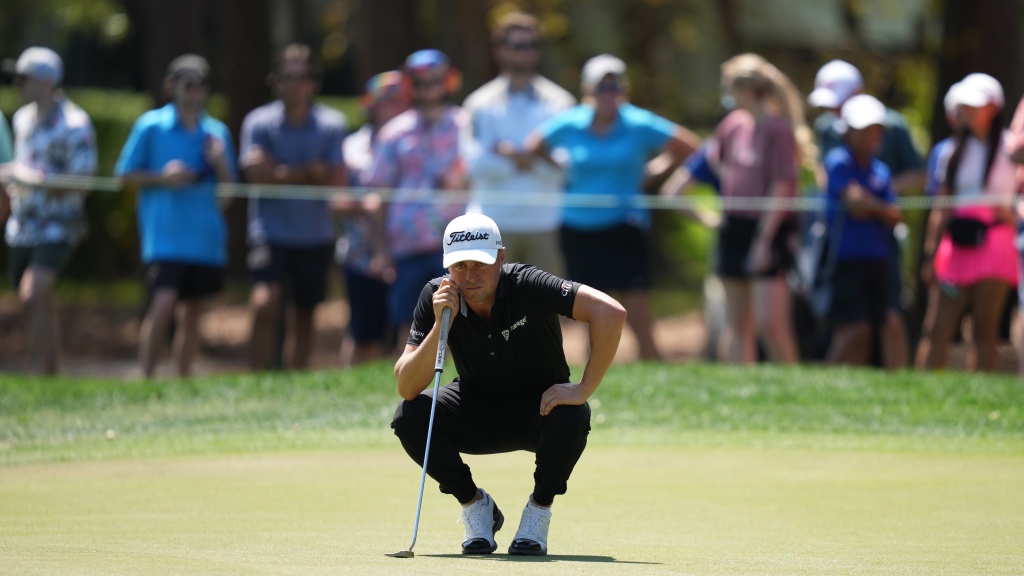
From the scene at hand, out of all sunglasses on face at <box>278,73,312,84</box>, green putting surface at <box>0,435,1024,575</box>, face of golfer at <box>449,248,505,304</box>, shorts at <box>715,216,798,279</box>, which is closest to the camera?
green putting surface at <box>0,435,1024,575</box>

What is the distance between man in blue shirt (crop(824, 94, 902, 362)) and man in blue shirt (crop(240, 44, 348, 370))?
146 inches

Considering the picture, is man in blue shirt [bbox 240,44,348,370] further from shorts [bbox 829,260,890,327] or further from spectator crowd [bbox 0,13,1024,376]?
shorts [bbox 829,260,890,327]

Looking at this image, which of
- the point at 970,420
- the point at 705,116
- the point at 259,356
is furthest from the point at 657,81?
the point at 970,420

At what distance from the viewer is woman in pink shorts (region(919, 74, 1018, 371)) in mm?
11094

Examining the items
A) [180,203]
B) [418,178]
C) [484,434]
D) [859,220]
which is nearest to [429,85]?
[418,178]

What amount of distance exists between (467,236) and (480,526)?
1.10m

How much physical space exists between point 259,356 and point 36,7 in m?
15.8

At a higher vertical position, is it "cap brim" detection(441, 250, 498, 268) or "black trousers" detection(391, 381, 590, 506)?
"cap brim" detection(441, 250, 498, 268)

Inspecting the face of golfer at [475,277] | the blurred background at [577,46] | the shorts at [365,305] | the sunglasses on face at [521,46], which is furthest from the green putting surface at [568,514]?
the blurred background at [577,46]

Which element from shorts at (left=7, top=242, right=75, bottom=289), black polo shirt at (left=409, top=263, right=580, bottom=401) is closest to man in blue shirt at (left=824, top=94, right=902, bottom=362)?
black polo shirt at (left=409, top=263, right=580, bottom=401)

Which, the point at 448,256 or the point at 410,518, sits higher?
the point at 448,256

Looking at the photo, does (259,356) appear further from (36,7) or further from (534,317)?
(36,7)

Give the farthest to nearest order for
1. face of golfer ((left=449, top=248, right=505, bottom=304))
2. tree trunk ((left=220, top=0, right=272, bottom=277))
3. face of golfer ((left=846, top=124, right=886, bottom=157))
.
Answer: tree trunk ((left=220, top=0, right=272, bottom=277)), face of golfer ((left=846, top=124, right=886, bottom=157)), face of golfer ((left=449, top=248, right=505, bottom=304))

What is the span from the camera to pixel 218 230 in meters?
12.0
